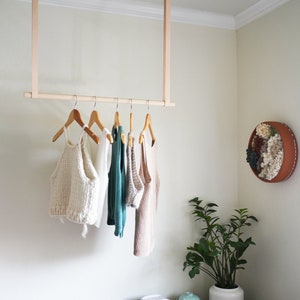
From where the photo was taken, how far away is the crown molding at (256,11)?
2.37 metres

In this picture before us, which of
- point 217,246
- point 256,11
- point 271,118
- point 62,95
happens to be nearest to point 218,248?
point 217,246

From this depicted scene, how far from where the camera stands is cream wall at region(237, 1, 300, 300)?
2225mm

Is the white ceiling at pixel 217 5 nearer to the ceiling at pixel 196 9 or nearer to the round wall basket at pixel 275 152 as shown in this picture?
the ceiling at pixel 196 9

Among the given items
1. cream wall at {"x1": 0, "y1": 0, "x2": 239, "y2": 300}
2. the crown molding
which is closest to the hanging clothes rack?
cream wall at {"x1": 0, "y1": 0, "x2": 239, "y2": 300}

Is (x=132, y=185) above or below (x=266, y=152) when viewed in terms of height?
below

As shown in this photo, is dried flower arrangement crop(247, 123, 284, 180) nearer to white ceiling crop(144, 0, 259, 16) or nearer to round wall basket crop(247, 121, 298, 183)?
round wall basket crop(247, 121, 298, 183)

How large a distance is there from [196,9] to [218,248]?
63.8 inches

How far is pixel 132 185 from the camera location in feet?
6.35

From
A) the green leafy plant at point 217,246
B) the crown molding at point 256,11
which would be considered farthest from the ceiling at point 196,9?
the green leafy plant at point 217,246

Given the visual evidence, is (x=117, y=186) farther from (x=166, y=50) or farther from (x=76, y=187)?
(x=166, y=50)

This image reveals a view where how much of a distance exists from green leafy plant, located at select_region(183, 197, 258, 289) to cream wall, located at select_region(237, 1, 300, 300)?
0.12m

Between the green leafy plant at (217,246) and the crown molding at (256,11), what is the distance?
128cm

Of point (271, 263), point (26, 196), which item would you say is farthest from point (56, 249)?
point (271, 263)

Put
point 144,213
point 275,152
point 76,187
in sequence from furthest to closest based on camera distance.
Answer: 1. point 275,152
2. point 144,213
3. point 76,187
